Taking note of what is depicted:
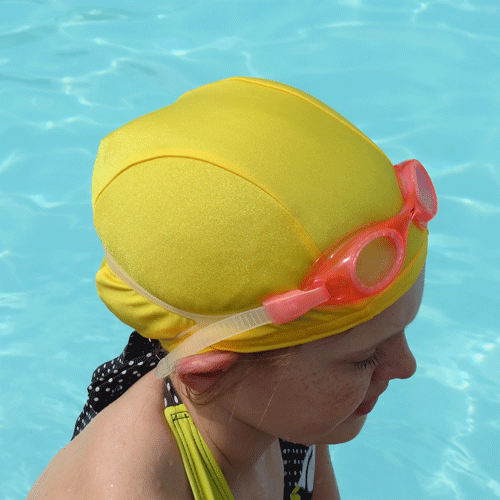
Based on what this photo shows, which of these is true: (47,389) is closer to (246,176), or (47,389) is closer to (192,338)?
(192,338)

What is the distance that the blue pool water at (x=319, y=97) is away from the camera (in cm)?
444

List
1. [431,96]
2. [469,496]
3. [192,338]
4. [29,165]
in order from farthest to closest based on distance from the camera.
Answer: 1. [431,96]
2. [29,165]
3. [469,496]
4. [192,338]

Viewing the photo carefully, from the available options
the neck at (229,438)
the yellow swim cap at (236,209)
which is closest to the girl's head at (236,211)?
the yellow swim cap at (236,209)

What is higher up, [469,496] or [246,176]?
[246,176]

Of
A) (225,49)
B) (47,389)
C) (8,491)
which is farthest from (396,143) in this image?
(8,491)

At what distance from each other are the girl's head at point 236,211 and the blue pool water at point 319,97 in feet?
8.29

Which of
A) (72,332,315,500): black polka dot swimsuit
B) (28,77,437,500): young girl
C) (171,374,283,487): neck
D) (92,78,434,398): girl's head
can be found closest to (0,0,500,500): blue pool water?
(72,332,315,500): black polka dot swimsuit

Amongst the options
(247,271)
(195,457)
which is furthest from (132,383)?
(247,271)

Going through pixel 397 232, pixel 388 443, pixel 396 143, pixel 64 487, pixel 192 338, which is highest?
pixel 397 232

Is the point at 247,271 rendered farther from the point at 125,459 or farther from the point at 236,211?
the point at 125,459

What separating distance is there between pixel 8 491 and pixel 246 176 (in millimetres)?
2939

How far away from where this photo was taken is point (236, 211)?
1.89 meters

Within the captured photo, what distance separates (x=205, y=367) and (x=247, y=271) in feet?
1.00

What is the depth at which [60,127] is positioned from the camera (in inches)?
244
